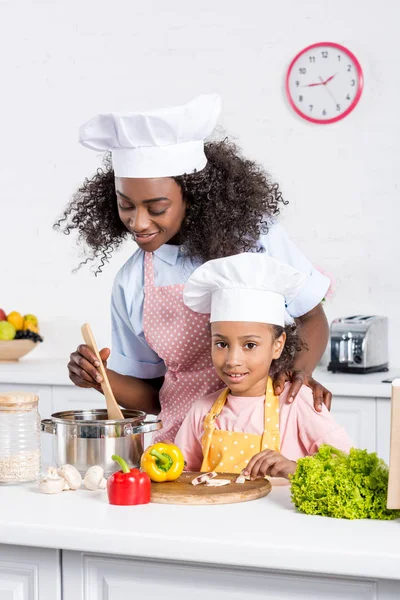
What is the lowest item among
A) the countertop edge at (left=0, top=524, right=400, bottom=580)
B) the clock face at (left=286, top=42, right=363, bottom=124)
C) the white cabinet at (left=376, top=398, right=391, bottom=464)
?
the white cabinet at (left=376, top=398, right=391, bottom=464)

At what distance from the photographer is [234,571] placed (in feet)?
4.46

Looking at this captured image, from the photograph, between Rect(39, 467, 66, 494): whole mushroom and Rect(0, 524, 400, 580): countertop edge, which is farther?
Rect(39, 467, 66, 494): whole mushroom

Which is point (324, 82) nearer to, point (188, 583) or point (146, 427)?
point (146, 427)

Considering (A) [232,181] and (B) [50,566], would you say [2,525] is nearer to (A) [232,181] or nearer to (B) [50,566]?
(B) [50,566]

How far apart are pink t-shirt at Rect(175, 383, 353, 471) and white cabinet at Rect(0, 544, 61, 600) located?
1.87 feet

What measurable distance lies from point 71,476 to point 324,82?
2.56 metres

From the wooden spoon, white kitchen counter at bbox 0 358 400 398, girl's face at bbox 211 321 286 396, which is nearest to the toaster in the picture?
white kitchen counter at bbox 0 358 400 398

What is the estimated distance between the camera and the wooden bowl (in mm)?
3871

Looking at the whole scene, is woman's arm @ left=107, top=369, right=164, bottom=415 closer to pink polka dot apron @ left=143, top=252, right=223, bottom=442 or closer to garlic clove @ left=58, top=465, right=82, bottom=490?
pink polka dot apron @ left=143, top=252, right=223, bottom=442

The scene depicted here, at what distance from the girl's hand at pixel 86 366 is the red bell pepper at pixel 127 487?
313 millimetres

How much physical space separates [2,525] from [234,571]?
0.38 metres

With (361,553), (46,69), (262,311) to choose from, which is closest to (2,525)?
(361,553)

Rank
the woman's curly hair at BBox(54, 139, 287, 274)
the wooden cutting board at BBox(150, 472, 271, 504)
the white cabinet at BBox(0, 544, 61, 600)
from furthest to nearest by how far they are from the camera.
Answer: the woman's curly hair at BBox(54, 139, 287, 274) → the wooden cutting board at BBox(150, 472, 271, 504) → the white cabinet at BBox(0, 544, 61, 600)

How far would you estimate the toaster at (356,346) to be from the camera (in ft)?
11.1
